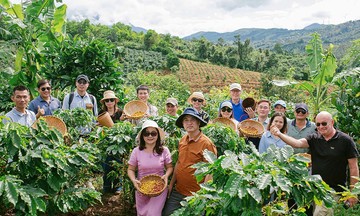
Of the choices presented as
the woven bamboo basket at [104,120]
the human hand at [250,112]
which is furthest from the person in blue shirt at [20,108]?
the human hand at [250,112]

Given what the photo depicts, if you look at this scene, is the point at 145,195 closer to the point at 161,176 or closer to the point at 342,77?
the point at 161,176

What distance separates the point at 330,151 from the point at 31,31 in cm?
516

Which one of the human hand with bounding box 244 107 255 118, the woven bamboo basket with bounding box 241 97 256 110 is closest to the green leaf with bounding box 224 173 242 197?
the human hand with bounding box 244 107 255 118

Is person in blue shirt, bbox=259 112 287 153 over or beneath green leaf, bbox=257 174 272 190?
beneath

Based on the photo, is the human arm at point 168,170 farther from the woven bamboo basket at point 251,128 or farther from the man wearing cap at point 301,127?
the man wearing cap at point 301,127

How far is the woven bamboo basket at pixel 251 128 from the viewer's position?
4.29m

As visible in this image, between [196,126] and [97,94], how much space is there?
344cm

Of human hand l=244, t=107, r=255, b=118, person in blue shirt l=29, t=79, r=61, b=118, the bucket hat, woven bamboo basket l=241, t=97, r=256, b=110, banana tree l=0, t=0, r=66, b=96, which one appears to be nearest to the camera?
the bucket hat

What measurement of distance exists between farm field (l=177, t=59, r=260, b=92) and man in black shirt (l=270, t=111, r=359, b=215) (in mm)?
35195

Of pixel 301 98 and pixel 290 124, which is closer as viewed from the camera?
pixel 290 124

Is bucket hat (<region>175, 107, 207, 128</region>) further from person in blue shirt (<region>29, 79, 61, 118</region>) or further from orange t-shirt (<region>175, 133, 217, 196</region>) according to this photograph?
person in blue shirt (<region>29, 79, 61, 118</region>)

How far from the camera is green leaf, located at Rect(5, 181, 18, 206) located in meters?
2.39

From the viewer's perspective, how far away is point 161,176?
11.2 ft

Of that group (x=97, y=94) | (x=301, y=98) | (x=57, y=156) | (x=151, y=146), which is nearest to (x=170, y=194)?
(x=151, y=146)
